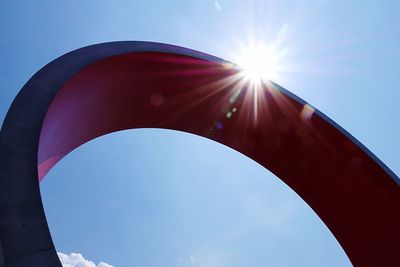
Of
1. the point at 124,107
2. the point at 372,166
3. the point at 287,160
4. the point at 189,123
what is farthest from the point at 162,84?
the point at 372,166

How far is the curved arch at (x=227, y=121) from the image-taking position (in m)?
5.34

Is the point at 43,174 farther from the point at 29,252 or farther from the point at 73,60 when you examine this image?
the point at 29,252

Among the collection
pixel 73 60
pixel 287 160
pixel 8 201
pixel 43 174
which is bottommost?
pixel 8 201

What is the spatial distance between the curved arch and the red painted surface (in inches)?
0.9

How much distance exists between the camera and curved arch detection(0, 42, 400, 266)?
17.5 ft

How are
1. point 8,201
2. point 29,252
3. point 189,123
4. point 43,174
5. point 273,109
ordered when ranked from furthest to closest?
point 189,123 → point 273,109 → point 43,174 → point 8,201 → point 29,252

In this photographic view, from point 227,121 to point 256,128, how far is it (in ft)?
2.39

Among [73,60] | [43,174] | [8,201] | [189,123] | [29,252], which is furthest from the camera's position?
[189,123]

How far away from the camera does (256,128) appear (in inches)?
306

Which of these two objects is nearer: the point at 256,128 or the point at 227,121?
the point at 256,128

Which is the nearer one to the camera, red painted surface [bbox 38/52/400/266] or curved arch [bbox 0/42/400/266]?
curved arch [bbox 0/42/400/266]

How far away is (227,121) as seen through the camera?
26.1 feet

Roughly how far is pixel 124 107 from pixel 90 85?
158cm

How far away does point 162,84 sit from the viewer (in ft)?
22.6
